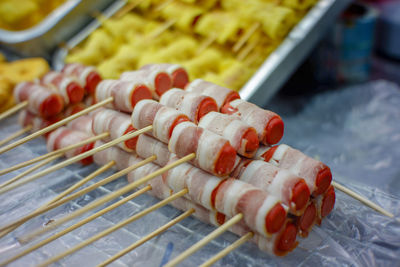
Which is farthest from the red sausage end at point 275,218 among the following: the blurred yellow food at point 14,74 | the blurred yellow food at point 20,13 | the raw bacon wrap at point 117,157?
the blurred yellow food at point 20,13

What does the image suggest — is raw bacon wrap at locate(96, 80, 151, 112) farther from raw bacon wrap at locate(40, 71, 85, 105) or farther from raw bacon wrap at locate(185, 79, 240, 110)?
raw bacon wrap at locate(40, 71, 85, 105)

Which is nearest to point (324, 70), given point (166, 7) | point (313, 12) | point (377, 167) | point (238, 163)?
point (313, 12)

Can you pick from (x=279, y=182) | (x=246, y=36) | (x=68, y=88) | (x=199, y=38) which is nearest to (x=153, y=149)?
(x=279, y=182)

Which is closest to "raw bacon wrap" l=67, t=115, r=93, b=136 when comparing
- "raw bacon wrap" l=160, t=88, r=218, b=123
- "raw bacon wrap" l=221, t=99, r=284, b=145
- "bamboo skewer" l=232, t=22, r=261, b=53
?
"raw bacon wrap" l=160, t=88, r=218, b=123

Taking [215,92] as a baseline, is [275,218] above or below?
below

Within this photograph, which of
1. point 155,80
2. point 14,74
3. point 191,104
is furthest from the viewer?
point 14,74

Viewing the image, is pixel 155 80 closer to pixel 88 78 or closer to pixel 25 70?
pixel 88 78

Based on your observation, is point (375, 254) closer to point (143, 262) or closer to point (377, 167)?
point (143, 262)

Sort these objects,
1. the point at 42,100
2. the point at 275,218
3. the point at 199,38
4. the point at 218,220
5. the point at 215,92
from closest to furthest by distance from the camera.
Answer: the point at 275,218 → the point at 218,220 → the point at 215,92 → the point at 42,100 → the point at 199,38
